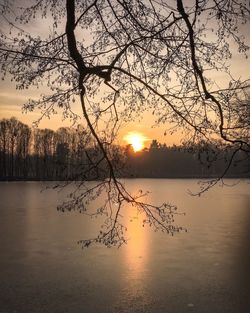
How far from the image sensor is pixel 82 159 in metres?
4.30

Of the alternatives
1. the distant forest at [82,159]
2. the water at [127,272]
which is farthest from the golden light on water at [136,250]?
the distant forest at [82,159]

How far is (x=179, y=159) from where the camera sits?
124812 mm

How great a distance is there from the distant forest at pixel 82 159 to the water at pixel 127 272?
90.8 inches

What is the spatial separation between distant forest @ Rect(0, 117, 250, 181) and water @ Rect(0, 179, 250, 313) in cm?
231

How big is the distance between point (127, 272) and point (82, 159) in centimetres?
728

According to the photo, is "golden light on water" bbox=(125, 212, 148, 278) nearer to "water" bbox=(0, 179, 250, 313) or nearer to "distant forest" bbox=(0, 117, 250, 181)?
"water" bbox=(0, 179, 250, 313)

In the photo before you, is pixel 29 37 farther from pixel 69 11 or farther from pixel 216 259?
pixel 216 259

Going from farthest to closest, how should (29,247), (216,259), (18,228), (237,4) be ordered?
(18,228)
(29,247)
(216,259)
(237,4)

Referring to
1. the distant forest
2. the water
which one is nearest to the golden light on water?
the water

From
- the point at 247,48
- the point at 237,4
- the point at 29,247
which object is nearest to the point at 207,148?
the point at 247,48

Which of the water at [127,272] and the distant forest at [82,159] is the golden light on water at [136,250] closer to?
the water at [127,272]

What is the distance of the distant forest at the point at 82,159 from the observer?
13.3ft

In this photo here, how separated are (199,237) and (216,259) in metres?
3.82

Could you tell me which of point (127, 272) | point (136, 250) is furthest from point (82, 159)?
point (136, 250)
